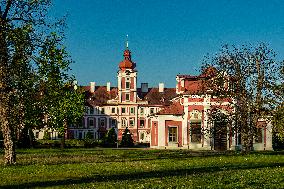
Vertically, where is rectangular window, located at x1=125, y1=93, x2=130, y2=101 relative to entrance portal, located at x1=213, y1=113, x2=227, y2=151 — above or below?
above

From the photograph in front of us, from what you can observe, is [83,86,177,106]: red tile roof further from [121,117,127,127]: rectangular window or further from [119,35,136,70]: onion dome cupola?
[119,35,136,70]: onion dome cupola

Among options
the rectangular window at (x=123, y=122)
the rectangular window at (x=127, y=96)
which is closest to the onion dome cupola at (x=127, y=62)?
the rectangular window at (x=127, y=96)

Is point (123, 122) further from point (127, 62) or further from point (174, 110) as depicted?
point (174, 110)

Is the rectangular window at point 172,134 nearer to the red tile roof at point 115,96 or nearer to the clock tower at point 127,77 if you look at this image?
the clock tower at point 127,77

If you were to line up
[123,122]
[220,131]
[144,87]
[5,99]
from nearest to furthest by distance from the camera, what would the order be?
1. [5,99]
2. [220,131]
3. [123,122]
4. [144,87]

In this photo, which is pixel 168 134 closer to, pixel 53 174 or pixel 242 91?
pixel 242 91

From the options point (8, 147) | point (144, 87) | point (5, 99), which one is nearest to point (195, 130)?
point (8, 147)

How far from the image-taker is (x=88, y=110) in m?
114

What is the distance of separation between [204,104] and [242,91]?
552 inches

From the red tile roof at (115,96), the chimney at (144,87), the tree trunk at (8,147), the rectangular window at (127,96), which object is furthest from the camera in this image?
the chimney at (144,87)

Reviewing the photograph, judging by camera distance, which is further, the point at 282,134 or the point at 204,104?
the point at 204,104

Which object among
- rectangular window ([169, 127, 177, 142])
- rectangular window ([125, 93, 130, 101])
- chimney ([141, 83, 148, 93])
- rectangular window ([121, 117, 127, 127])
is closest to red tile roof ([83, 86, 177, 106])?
chimney ([141, 83, 148, 93])

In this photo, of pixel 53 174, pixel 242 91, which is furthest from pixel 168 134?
pixel 53 174

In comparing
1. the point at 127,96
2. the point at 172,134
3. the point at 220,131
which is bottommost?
the point at 172,134
